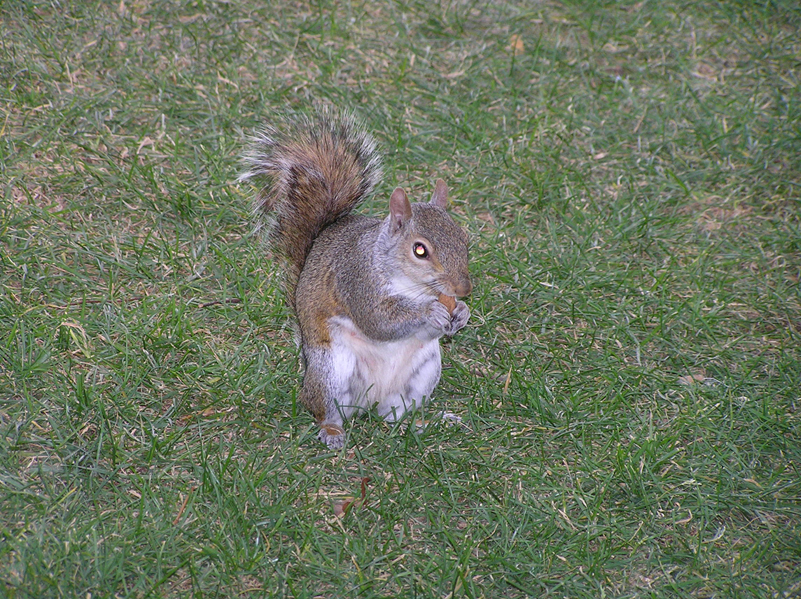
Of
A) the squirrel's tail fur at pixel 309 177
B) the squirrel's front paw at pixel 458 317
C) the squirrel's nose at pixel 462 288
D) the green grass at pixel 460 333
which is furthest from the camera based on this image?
the squirrel's tail fur at pixel 309 177

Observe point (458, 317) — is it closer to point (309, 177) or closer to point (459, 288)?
point (459, 288)

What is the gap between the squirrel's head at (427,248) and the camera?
2514 mm

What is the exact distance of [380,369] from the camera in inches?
108

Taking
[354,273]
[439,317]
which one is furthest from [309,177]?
[439,317]

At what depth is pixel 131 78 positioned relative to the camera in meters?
3.88

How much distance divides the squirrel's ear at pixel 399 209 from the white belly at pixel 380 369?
14.0 inches

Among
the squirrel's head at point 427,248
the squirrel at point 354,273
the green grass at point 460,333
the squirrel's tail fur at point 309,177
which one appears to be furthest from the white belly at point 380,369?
the squirrel's tail fur at point 309,177

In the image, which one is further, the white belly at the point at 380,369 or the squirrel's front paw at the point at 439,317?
the white belly at the point at 380,369

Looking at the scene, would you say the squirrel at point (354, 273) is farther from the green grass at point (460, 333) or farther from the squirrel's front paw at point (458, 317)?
the green grass at point (460, 333)

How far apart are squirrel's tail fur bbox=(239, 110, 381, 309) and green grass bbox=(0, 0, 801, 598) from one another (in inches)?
12.1

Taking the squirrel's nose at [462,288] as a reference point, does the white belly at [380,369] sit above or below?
below

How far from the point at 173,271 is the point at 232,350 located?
17.4 inches

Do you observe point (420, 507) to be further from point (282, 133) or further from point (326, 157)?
point (282, 133)

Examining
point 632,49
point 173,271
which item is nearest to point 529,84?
point 632,49
